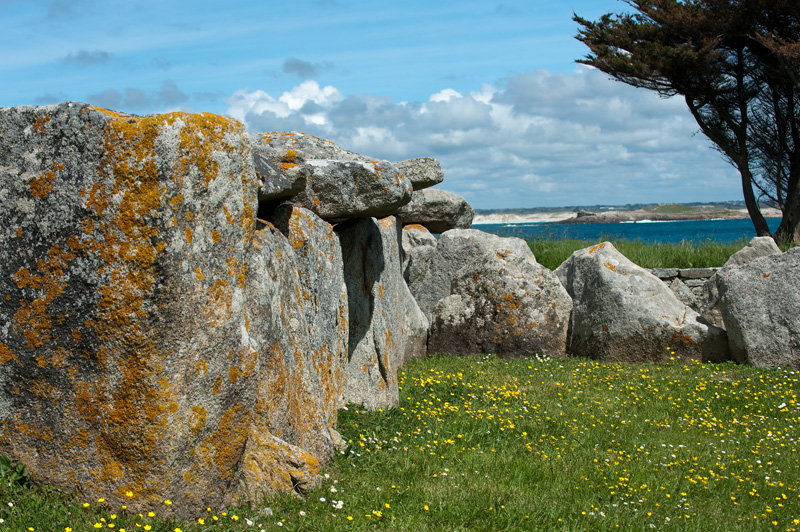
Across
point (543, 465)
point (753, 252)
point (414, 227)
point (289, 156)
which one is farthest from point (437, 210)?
point (543, 465)

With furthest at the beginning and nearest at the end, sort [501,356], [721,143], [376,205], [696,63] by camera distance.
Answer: [721,143] → [696,63] → [501,356] → [376,205]

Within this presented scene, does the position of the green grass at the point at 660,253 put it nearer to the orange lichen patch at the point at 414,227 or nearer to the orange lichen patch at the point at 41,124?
the orange lichen patch at the point at 414,227

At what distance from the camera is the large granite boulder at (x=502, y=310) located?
1127 cm

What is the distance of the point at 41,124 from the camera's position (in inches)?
161

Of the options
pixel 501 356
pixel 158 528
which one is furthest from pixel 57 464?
pixel 501 356

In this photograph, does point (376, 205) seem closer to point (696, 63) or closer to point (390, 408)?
point (390, 408)

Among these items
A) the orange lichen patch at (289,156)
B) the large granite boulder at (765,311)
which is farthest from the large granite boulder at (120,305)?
the large granite boulder at (765,311)

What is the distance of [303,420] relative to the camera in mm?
5445

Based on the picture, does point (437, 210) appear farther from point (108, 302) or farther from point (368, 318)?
point (108, 302)

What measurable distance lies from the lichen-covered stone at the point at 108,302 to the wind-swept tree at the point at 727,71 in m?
18.9

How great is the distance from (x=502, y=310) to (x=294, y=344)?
6267 mm

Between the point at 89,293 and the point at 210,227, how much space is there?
78 centimetres

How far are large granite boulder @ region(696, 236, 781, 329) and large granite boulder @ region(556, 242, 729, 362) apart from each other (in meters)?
0.54

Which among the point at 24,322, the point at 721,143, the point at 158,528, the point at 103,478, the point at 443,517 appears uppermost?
the point at 721,143
